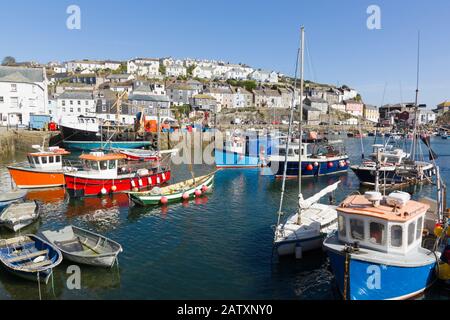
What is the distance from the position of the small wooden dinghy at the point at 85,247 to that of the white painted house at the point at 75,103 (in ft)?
217

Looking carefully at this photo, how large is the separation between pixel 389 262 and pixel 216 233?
1065 cm

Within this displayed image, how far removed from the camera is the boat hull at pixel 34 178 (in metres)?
29.3

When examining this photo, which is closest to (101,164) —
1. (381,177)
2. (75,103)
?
(381,177)

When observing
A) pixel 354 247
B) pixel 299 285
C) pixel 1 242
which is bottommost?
pixel 299 285

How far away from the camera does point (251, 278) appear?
49.6 ft

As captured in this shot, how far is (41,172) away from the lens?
29641 mm

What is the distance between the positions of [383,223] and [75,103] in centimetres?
7826

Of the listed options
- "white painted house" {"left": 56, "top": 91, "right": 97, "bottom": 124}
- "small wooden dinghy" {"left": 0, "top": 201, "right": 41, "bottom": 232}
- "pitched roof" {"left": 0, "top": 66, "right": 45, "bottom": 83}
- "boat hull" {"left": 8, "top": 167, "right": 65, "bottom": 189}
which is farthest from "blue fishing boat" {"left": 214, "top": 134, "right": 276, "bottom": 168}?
"white painted house" {"left": 56, "top": 91, "right": 97, "bottom": 124}

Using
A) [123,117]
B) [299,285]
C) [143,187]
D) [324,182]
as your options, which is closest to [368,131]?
[123,117]

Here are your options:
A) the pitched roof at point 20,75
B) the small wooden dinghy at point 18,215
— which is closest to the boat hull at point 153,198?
the small wooden dinghy at point 18,215

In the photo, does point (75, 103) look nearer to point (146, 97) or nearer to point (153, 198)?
point (146, 97)

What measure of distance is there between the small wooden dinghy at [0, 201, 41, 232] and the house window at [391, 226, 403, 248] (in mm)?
19223

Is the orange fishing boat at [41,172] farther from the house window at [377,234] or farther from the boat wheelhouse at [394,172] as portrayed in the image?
the boat wheelhouse at [394,172]

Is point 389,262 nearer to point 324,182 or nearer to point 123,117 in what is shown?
point 324,182
